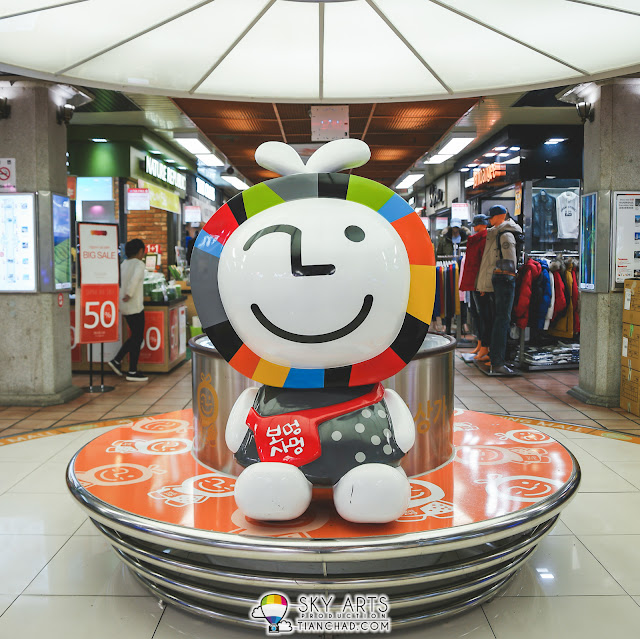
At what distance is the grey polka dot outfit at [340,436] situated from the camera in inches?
75.8

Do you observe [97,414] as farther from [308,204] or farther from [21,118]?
[308,204]

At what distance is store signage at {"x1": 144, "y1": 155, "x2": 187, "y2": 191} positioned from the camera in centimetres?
1127

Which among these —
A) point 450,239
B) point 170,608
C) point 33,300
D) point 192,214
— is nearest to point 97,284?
point 33,300

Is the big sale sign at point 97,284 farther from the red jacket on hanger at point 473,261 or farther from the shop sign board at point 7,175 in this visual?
the red jacket on hanger at point 473,261

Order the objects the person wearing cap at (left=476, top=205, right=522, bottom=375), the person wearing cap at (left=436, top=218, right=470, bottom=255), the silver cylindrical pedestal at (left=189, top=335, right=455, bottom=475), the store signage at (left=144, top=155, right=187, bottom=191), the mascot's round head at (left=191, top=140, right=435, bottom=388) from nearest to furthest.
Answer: the mascot's round head at (left=191, top=140, right=435, bottom=388) → the silver cylindrical pedestal at (left=189, top=335, right=455, bottom=475) → the person wearing cap at (left=476, top=205, right=522, bottom=375) → the person wearing cap at (left=436, top=218, right=470, bottom=255) → the store signage at (left=144, top=155, right=187, bottom=191)

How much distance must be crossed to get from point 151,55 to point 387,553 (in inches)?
93.8

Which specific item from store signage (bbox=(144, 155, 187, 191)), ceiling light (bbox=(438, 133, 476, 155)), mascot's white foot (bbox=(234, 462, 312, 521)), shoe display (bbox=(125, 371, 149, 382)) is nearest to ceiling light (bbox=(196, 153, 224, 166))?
store signage (bbox=(144, 155, 187, 191))

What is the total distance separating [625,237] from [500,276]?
1610 millimetres

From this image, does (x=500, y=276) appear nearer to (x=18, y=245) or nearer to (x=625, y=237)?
(x=625, y=237)

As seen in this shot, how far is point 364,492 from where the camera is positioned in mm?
1841

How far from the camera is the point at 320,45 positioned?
2924 millimetres

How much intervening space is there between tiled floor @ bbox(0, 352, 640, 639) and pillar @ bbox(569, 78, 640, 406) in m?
1.37

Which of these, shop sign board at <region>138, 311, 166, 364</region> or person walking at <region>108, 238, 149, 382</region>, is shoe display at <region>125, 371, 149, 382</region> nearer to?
person walking at <region>108, 238, 149, 382</region>

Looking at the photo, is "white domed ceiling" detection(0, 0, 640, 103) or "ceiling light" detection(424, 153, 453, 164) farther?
"ceiling light" detection(424, 153, 453, 164)
